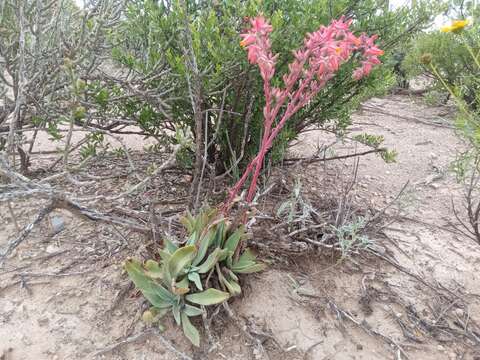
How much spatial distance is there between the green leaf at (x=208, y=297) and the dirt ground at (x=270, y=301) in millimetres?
206

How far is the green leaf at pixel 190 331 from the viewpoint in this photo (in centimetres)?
163

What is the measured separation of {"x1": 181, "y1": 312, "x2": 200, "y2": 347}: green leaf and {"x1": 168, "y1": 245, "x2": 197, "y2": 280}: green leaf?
20 cm

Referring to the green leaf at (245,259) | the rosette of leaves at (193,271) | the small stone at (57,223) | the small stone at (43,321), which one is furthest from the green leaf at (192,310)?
the small stone at (57,223)

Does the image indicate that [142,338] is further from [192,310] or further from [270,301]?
[270,301]

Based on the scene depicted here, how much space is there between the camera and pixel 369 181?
3320mm

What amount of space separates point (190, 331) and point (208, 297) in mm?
163

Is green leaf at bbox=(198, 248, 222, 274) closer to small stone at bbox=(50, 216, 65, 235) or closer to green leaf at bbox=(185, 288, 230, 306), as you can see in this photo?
→ green leaf at bbox=(185, 288, 230, 306)

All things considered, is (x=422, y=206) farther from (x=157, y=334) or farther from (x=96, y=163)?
(x=96, y=163)

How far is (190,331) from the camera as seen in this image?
1651mm

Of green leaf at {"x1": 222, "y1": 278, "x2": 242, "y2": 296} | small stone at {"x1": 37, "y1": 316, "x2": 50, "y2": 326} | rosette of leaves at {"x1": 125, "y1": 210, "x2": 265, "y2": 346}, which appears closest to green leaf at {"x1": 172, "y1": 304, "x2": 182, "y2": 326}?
rosette of leaves at {"x1": 125, "y1": 210, "x2": 265, "y2": 346}

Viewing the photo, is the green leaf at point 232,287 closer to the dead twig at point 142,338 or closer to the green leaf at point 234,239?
the green leaf at point 234,239

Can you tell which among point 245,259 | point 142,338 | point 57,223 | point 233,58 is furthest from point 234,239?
point 57,223

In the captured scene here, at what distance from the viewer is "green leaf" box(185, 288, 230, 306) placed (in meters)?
1.62

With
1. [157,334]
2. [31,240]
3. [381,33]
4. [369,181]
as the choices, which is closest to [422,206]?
[369,181]
